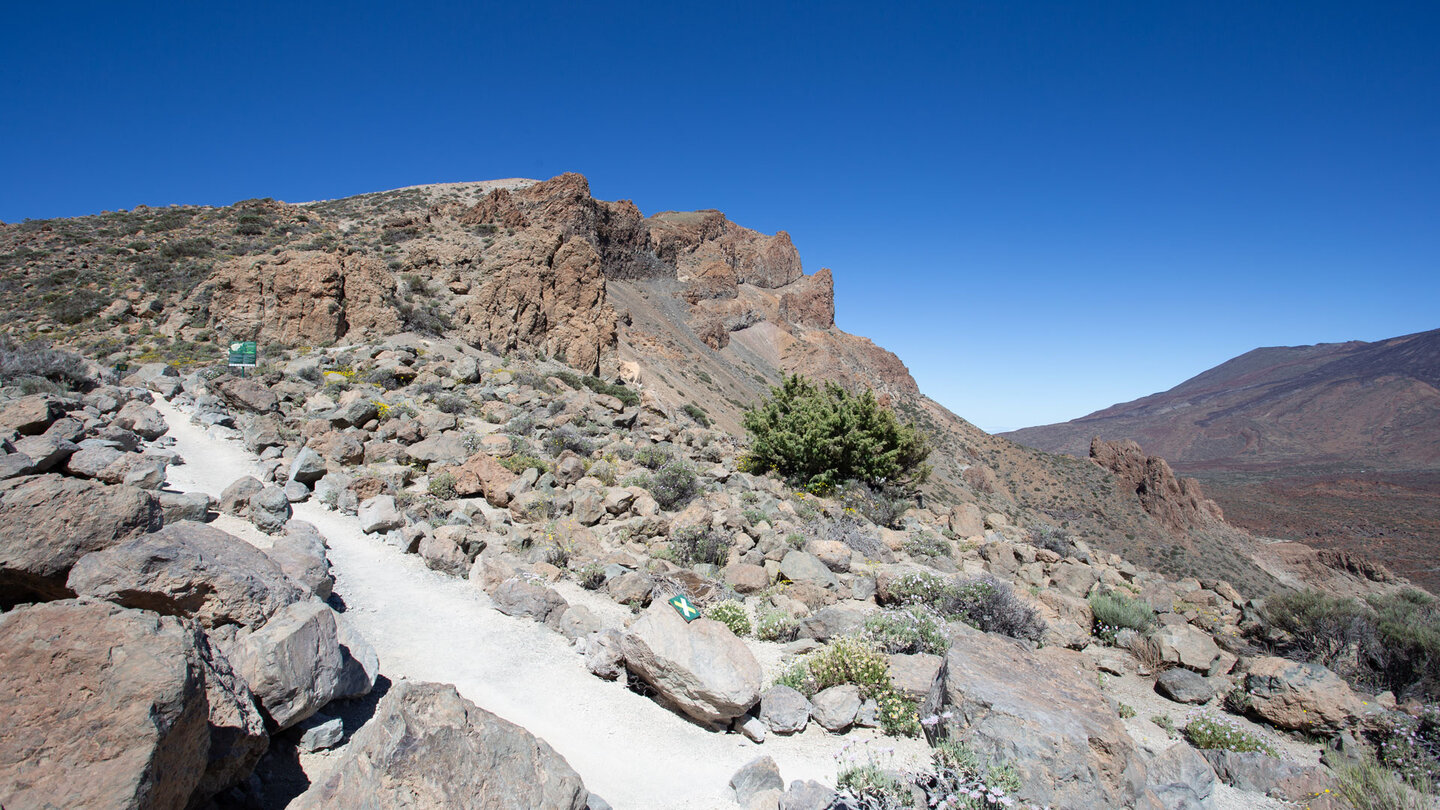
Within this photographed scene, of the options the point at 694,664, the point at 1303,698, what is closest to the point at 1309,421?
the point at 1303,698

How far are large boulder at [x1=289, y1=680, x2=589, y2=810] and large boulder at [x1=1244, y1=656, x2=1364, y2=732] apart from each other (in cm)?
649

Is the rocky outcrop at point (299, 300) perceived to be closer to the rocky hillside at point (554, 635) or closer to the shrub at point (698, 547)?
the rocky hillside at point (554, 635)

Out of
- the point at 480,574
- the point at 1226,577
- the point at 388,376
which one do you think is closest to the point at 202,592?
the point at 480,574

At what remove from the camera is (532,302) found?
73.5 feet

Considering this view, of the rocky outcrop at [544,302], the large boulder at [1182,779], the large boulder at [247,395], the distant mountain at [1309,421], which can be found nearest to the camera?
the large boulder at [1182,779]

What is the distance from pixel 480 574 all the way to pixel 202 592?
11.7 ft

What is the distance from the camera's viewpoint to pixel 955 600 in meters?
7.55

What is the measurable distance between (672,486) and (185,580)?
24.8 feet

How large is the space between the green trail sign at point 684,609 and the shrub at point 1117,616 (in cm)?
581

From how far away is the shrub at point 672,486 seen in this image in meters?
10.6

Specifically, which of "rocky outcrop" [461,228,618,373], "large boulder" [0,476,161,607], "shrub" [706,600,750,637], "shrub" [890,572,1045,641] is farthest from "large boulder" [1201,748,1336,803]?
"rocky outcrop" [461,228,618,373]

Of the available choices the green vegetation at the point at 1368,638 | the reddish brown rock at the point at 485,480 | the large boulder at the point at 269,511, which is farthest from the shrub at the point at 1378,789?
the large boulder at the point at 269,511

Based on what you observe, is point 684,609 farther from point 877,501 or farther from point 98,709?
point 877,501

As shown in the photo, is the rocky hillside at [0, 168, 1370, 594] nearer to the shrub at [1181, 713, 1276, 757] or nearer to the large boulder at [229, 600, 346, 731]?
the shrub at [1181, 713, 1276, 757]
